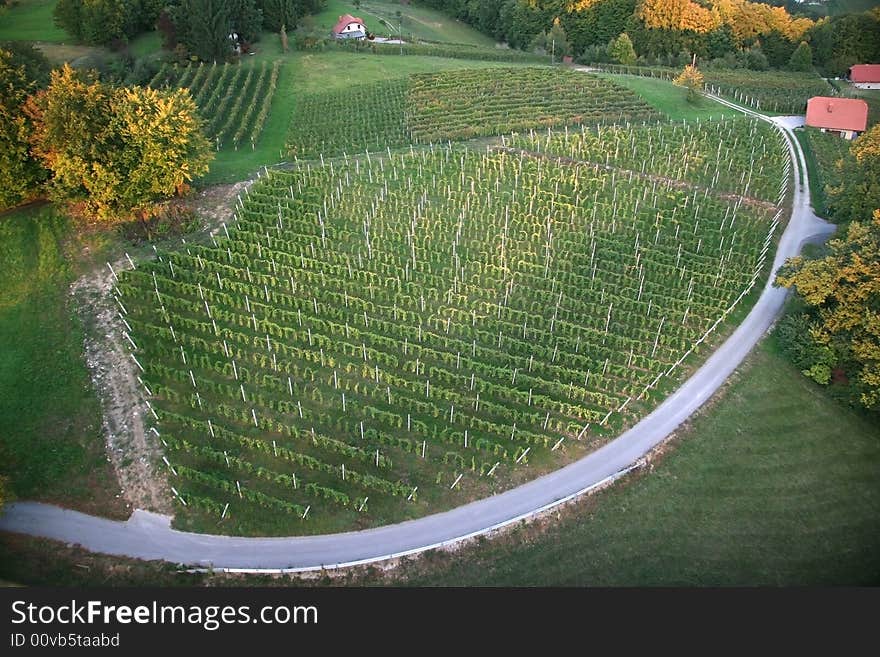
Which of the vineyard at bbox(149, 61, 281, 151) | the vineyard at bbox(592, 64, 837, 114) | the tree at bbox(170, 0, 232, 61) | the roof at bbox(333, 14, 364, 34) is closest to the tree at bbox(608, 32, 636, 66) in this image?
the vineyard at bbox(592, 64, 837, 114)

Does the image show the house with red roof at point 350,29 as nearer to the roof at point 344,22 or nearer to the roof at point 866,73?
the roof at point 344,22

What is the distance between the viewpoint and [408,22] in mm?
98875

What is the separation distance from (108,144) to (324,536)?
29.8 m

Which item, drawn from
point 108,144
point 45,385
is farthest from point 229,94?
point 45,385

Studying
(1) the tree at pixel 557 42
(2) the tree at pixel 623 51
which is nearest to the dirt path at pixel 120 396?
(2) the tree at pixel 623 51

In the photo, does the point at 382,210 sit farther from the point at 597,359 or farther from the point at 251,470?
the point at 251,470

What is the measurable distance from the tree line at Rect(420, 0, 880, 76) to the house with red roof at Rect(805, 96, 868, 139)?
22.8 m

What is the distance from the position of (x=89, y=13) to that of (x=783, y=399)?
7613 centimetres

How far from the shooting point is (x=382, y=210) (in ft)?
146

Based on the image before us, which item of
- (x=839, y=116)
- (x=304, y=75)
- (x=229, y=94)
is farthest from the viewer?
(x=304, y=75)

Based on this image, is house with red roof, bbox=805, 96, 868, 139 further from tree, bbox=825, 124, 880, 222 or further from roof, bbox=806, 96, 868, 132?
tree, bbox=825, 124, 880, 222

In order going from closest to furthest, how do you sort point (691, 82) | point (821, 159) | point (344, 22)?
1. point (821, 159)
2. point (691, 82)
3. point (344, 22)

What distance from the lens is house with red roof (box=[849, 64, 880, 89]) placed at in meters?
73.9

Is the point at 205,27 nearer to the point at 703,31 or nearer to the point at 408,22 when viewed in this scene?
the point at 408,22
